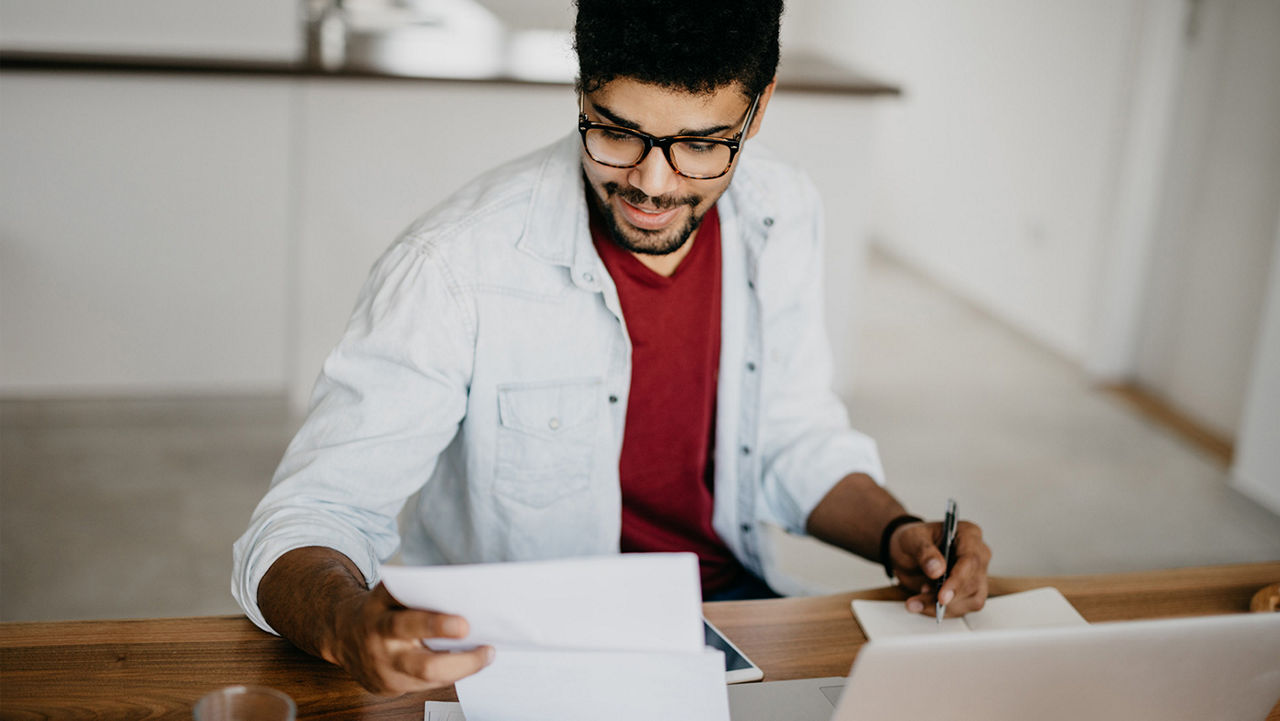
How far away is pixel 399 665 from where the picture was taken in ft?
2.74

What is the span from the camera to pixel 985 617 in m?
1.14

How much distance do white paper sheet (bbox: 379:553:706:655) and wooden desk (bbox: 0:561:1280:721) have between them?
188 millimetres

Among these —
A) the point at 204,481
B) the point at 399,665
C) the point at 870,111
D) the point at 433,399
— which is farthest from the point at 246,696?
the point at 870,111

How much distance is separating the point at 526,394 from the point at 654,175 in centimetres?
27

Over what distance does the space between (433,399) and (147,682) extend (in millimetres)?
349

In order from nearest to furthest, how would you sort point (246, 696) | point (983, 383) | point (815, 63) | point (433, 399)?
1. point (246, 696)
2. point (433, 399)
3. point (815, 63)
4. point (983, 383)

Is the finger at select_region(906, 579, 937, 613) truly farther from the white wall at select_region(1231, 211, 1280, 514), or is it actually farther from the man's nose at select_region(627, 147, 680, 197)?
the white wall at select_region(1231, 211, 1280, 514)

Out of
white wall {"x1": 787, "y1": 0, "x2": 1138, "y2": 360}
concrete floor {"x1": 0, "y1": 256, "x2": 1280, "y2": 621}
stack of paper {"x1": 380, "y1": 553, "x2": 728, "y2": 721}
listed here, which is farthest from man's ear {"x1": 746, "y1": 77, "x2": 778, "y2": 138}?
white wall {"x1": 787, "y1": 0, "x2": 1138, "y2": 360}

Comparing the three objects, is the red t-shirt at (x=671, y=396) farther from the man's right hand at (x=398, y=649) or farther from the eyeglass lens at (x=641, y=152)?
the man's right hand at (x=398, y=649)

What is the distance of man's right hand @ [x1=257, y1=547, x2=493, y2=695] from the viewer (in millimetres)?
813

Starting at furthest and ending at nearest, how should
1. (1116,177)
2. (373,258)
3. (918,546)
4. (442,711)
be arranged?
1. (1116,177)
2. (373,258)
3. (918,546)
4. (442,711)

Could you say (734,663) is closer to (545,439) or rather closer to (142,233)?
(545,439)

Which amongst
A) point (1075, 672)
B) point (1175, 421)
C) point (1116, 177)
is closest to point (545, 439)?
point (1075, 672)

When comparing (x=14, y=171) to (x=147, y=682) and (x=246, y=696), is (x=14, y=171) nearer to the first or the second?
(x=147, y=682)
